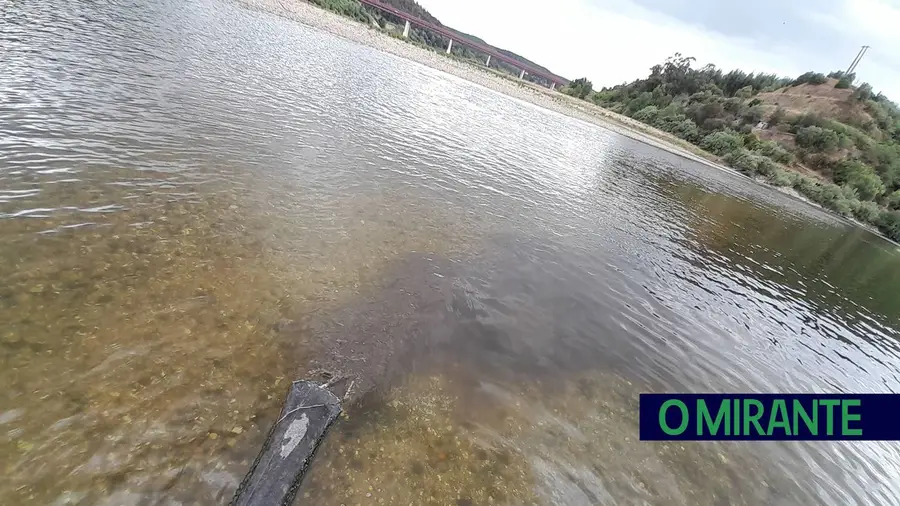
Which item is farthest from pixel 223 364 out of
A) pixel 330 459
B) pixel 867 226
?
pixel 867 226

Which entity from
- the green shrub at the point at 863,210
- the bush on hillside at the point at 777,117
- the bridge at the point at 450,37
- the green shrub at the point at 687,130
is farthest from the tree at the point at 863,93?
the bridge at the point at 450,37

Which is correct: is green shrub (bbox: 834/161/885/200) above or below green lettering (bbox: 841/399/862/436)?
above

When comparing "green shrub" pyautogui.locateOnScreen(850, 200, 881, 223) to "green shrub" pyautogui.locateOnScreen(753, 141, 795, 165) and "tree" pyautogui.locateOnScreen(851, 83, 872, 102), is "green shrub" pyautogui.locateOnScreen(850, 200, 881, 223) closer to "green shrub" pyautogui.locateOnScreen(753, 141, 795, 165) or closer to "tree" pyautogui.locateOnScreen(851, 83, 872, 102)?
"green shrub" pyautogui.locateOnScreen(753, 141, 795, 165)

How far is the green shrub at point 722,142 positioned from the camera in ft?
254

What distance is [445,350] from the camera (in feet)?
27.9

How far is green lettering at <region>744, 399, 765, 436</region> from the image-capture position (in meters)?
9.01

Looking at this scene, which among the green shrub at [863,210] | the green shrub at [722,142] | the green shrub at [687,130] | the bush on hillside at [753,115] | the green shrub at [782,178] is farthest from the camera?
the bush on hillside at [753,115]

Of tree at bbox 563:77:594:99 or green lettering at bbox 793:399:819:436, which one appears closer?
green lettering at bbox 793:399:819:436

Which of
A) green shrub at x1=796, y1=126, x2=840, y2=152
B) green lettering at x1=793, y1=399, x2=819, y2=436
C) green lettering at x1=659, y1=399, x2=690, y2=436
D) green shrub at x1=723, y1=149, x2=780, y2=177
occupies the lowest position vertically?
green lettering at x1=659, y1=399, x2=690, y2=436

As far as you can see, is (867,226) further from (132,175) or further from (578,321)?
(132,175)

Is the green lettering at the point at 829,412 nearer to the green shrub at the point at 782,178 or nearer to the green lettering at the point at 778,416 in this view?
the green lettering at the point at 778,416

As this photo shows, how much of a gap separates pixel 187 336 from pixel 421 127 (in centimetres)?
2419

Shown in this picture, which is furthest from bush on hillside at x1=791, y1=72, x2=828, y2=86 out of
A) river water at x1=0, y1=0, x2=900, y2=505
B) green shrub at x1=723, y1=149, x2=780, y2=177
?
river water at x1=0, y1=0, x2=900, y2=505

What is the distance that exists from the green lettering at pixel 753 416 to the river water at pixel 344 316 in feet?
1.37
